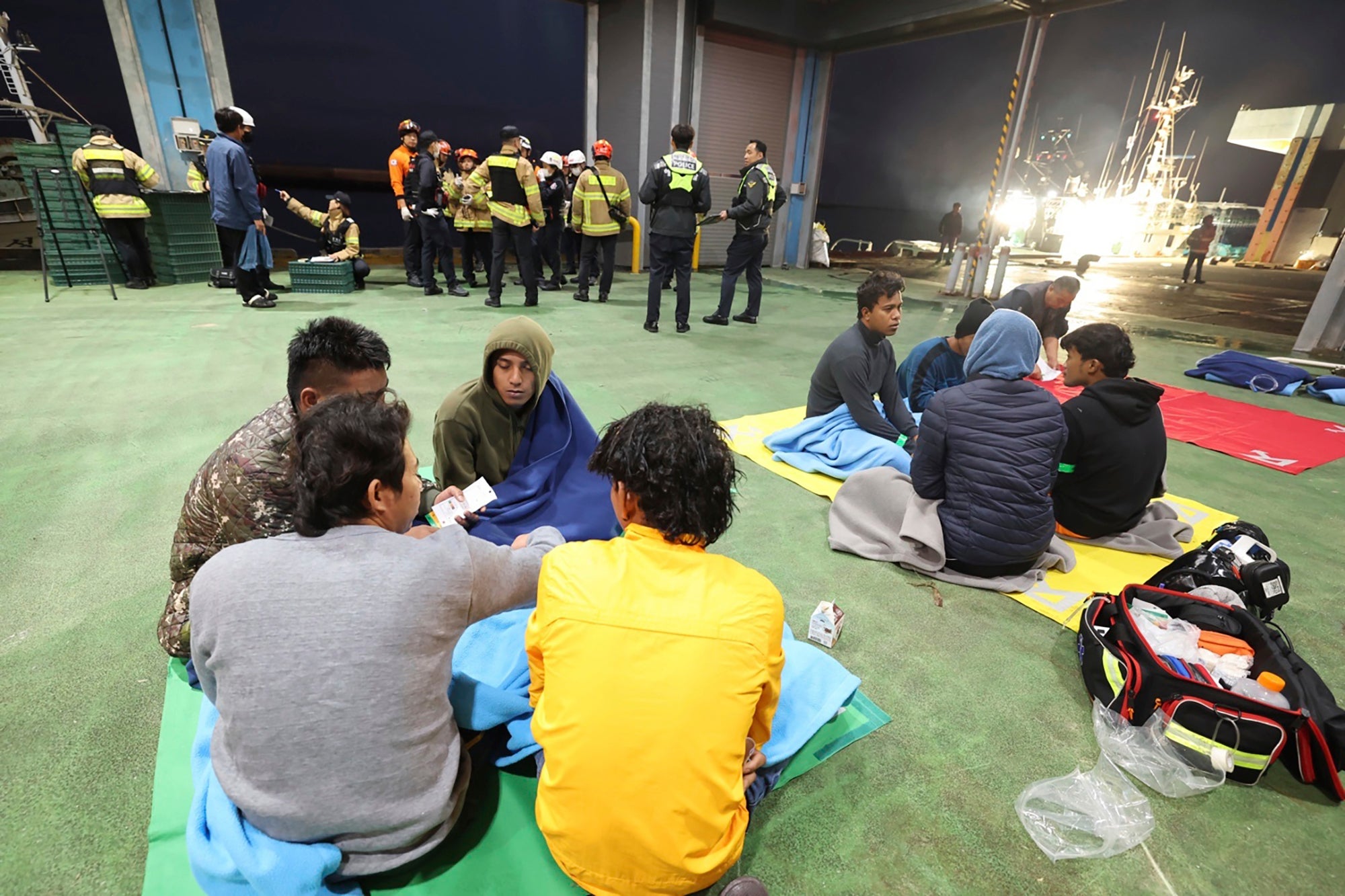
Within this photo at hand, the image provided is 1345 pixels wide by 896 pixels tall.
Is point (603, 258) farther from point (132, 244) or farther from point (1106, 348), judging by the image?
point (1106, 348)

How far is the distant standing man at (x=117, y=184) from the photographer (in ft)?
19.5

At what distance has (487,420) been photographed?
226 centimetres

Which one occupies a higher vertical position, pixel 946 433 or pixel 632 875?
pixel 946 433

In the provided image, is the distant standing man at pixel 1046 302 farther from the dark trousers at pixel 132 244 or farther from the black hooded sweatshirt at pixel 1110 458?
the dark trousers at pixel 132 244

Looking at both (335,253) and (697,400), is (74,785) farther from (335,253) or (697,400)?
(335,253)

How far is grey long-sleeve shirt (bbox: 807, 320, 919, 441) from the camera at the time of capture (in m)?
3.17

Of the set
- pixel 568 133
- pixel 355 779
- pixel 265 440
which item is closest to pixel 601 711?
pixel 355 779

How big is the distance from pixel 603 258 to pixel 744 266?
1741 mm

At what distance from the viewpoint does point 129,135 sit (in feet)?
27.5

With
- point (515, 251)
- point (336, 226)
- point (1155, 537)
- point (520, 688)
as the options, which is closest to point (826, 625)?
point (520, 688)

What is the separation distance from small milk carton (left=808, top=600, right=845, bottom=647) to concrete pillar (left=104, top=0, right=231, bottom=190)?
9094mm

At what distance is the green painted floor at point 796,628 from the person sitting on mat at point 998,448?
10.6 inches

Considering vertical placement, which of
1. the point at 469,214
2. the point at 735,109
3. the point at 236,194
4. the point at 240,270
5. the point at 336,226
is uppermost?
the point at 735,109

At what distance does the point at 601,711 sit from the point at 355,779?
43cm
